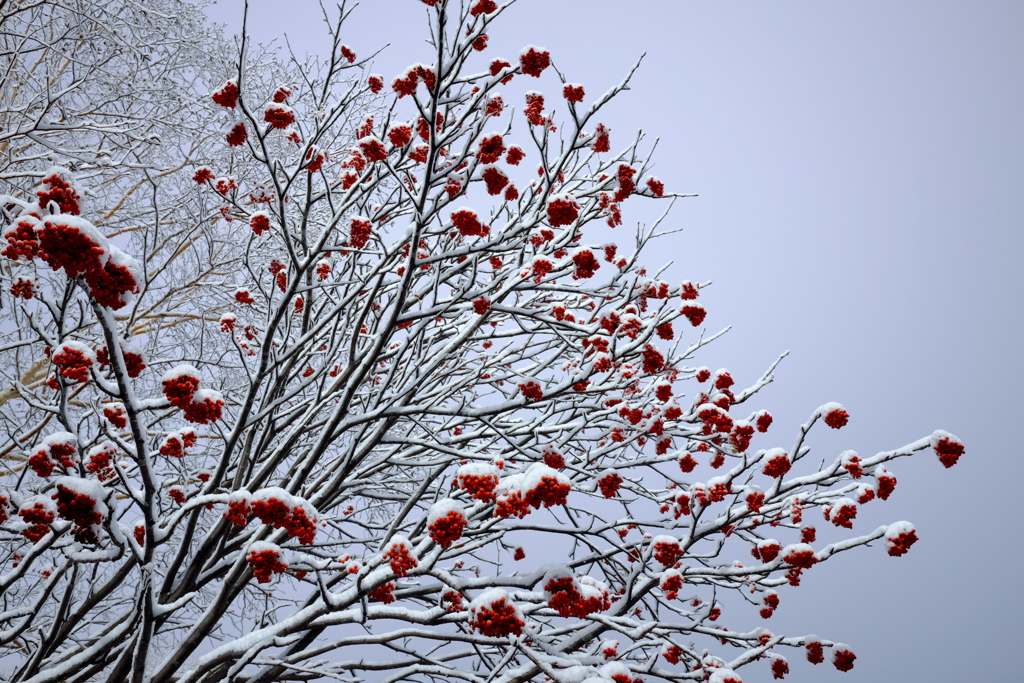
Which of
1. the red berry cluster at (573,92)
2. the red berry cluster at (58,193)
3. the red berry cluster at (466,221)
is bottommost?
the red berry cluster at (58,193)

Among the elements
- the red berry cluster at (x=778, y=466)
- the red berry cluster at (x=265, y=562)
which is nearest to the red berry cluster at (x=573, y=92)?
the red berry cluster at (x=778, y=466)

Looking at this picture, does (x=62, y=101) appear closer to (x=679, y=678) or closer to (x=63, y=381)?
(x=63, y=381)

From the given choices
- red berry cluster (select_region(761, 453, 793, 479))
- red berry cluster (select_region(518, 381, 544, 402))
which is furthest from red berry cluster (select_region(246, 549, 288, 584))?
red berry cluster (select_region(761, 453, 793, 479))

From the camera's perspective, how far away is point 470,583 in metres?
2.73

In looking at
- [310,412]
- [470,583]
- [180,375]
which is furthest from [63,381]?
[470,583]

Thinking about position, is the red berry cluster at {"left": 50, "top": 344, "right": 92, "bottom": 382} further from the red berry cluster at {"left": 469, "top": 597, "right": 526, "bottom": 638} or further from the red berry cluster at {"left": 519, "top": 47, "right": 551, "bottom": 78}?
the red berry cluster at {"left": 519, "top": 47, "right": 551, "bottom": 78}

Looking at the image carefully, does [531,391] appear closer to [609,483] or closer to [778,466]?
[609,483]

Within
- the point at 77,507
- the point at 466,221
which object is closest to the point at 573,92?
the point at 466,221

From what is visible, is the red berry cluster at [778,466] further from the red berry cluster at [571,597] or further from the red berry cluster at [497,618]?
the red berry cluster at [497,618]

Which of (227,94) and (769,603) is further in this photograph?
(769,603)

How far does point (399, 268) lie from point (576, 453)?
91.2 inches

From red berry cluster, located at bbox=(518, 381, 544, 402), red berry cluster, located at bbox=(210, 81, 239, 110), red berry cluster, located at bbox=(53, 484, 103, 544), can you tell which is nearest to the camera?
red berry cluster, located at bbox=(53, 484, 103, 544)

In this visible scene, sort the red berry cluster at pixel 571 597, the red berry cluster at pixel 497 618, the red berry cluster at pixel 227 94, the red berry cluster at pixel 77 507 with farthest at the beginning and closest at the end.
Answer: the red berry cluster at pixel 227 94 → the red berry cluster at pixel 571 597 → the red berry cluster at pixel 497 618 → the red berry cluster at pixel 77 507

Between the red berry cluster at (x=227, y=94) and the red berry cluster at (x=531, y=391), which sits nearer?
the red berry cluster at (x=227, y=94)
